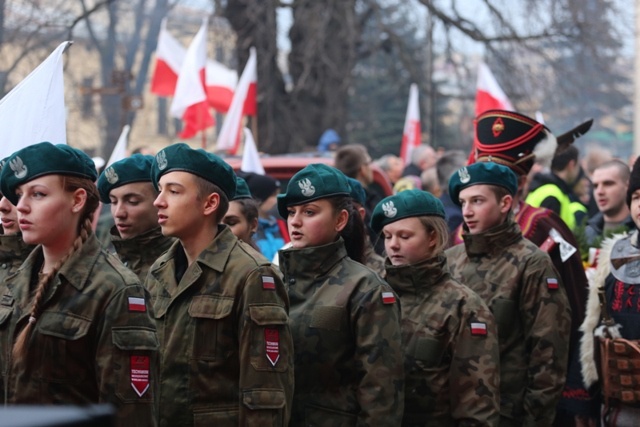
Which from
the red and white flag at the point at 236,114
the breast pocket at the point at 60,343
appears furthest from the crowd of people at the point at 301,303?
the red and white flag at the point at 236,114

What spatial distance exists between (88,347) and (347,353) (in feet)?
4.82

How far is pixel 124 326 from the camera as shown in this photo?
404 centimetres

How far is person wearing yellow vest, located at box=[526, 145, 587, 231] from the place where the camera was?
9828 millimetres

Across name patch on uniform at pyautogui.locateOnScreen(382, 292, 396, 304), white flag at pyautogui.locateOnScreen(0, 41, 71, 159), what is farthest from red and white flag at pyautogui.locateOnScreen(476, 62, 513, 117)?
name patch on uniform at pyautogui.locateOnScreen(382, 292, 396, 304)

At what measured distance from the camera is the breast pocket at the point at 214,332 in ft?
14.8

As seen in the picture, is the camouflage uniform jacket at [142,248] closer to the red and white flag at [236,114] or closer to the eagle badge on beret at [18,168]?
the eagle badge on beret at [18,168]

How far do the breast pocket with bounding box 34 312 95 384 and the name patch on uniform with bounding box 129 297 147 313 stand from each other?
15cm

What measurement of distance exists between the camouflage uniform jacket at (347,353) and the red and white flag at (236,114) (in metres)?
8.47

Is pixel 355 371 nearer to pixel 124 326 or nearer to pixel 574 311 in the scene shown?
pixel 124 326

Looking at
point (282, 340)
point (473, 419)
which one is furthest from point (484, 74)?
point (282, 340)

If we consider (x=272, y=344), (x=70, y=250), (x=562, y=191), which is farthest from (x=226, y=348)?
(x=562, y=191)

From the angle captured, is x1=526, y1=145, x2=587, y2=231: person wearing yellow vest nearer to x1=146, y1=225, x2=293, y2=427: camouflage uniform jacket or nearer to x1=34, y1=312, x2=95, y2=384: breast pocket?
x1=146, y1=225, x2=293, y2=427: camouflage uniform jacket

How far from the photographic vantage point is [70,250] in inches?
165

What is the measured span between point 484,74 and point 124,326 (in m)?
11.1
